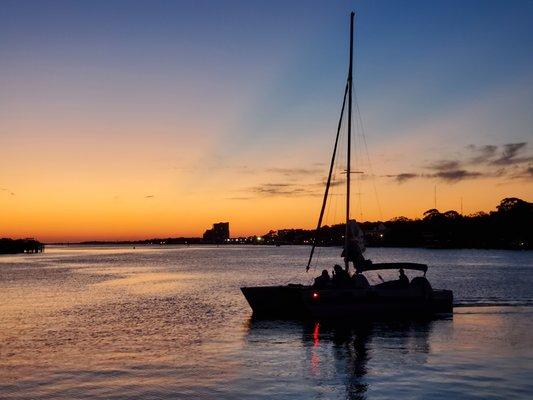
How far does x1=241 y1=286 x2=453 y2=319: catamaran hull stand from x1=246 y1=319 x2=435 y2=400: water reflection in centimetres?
80

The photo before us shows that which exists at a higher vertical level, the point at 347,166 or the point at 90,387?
the point at 347,166

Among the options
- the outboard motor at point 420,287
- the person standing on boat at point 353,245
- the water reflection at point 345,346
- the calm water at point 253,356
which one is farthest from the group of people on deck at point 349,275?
the calm water at point 253,356

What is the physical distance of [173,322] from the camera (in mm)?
Result: 40094

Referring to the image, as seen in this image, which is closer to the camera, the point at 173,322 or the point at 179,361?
the point at 179,361

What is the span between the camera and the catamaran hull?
3662 cm

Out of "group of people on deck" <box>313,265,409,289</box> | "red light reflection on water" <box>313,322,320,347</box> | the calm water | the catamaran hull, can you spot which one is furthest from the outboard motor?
"red light reflection on water" <box>313,322,320,347</box>

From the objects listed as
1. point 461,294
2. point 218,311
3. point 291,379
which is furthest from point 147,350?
point 461,294

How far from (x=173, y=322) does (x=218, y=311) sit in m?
7.19

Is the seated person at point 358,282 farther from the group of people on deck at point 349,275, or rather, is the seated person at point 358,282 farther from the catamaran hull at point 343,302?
the catamaran hull at point 343,302

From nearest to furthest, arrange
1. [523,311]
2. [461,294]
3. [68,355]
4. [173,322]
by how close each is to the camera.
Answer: [68,355] < [173,322] < [523,311] < [461,294]

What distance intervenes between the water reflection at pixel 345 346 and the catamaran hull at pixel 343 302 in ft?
2.63

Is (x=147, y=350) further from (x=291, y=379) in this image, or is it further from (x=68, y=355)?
(x=291, y=379)

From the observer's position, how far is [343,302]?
36.6 metres

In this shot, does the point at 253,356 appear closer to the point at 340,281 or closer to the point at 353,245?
the point at 340,281
